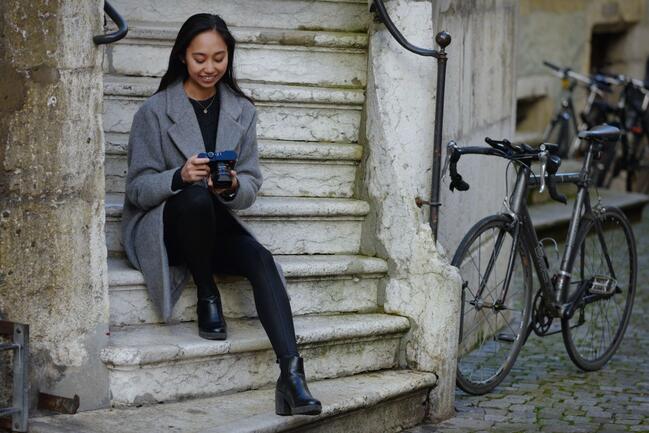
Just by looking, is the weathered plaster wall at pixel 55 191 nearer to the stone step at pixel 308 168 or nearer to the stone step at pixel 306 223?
the stone step at pixel 306 223

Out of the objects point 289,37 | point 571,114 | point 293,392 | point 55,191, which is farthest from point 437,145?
point 571,114

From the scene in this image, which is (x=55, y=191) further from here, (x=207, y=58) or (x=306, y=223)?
(x=306, y=223)

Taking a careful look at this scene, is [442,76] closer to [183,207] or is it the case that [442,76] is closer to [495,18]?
[183,207]

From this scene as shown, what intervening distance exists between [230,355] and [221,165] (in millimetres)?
719

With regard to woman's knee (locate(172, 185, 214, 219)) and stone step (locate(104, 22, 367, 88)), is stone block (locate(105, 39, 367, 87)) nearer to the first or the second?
stone step (locate(104, 22, 367, 88))

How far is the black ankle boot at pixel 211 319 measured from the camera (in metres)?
5.24

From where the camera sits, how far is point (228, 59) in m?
5.50

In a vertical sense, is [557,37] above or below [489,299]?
above

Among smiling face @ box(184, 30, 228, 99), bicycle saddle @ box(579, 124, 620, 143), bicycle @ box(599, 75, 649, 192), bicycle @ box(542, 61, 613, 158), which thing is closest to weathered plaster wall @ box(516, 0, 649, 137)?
bicycle @ box(542, 61, 613, 158)

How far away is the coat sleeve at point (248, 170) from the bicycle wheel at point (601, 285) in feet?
6.36

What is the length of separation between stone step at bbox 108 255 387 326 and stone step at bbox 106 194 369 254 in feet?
0.25

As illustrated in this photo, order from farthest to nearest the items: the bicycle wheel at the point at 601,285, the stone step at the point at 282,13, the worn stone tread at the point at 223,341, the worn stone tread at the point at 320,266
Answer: the bicycle wheel at the point at 601,285 < the stone step at the point at 282,13 < the worn stone tread at the point at 320,266 < the worn stone tread at the point at 223,341

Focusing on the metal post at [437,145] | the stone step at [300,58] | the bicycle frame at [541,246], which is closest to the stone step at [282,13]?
the stone step at [300,58]

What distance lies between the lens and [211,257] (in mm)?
5371
